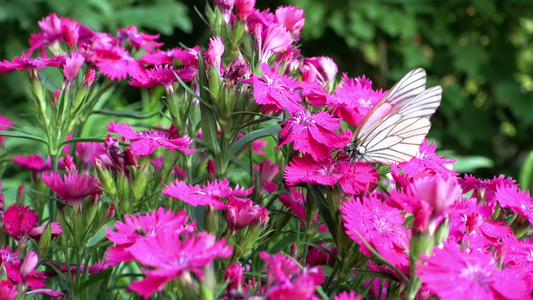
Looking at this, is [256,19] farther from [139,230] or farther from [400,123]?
[139,230]

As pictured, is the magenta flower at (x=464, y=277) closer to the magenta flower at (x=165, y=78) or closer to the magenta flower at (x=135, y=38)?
the magenta flower at (x=165, y=78)

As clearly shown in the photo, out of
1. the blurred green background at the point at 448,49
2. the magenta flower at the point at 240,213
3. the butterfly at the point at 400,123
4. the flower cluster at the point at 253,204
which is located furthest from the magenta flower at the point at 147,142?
the blurred green background at the point at 448,49

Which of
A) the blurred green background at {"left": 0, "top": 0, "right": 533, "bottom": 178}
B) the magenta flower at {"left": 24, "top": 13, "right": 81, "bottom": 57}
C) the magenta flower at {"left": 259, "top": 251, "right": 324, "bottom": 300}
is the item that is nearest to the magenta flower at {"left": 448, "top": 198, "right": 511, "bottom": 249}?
the magenta flower at {"left": 259, "top": 251, "right": 324, "bottom": 300}

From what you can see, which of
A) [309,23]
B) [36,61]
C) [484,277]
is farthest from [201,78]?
[309,23]

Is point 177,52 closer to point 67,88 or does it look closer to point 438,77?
point 67,88

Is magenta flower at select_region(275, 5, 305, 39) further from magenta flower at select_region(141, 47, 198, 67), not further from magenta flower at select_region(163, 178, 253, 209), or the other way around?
magenta flower at select_region(163, 178, 253, 209)
